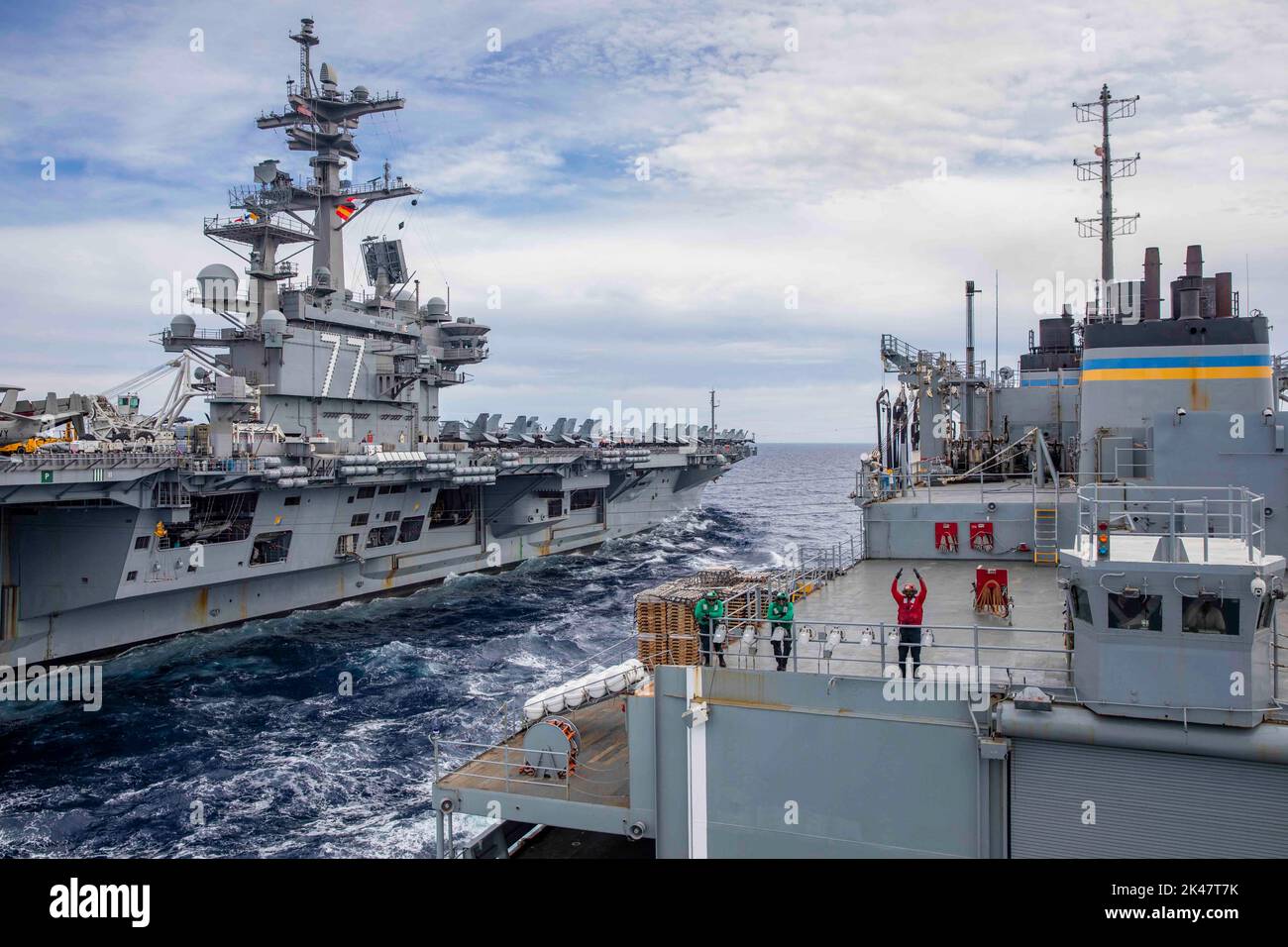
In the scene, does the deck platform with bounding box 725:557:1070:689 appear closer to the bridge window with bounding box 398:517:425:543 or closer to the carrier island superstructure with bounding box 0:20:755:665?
the carrier island superstructure with bounding box 0:20:755:665

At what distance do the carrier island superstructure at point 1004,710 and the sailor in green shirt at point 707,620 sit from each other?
0.15 m

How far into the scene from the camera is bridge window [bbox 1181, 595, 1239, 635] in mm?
7711

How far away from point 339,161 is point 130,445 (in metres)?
18.2

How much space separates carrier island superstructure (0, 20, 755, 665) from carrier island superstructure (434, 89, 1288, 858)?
16.7 metres

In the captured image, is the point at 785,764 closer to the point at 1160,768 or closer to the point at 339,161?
the point at 1160,768

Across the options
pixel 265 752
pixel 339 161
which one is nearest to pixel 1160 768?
pixel 265 752

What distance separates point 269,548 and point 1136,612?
25850 mm

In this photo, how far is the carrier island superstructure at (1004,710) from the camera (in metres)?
7.86

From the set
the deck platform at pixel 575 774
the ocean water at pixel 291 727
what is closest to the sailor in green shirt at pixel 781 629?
the deck platform at pixel 575 774

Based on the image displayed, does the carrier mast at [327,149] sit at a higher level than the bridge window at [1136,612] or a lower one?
higher

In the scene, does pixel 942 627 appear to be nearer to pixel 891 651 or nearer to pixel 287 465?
pixel 891 651

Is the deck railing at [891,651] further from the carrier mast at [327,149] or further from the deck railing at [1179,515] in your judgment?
the carrier mast at [327,149]

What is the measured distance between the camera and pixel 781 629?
9.87m

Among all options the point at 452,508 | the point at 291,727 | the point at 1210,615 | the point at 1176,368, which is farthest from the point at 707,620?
the point at 452,508
